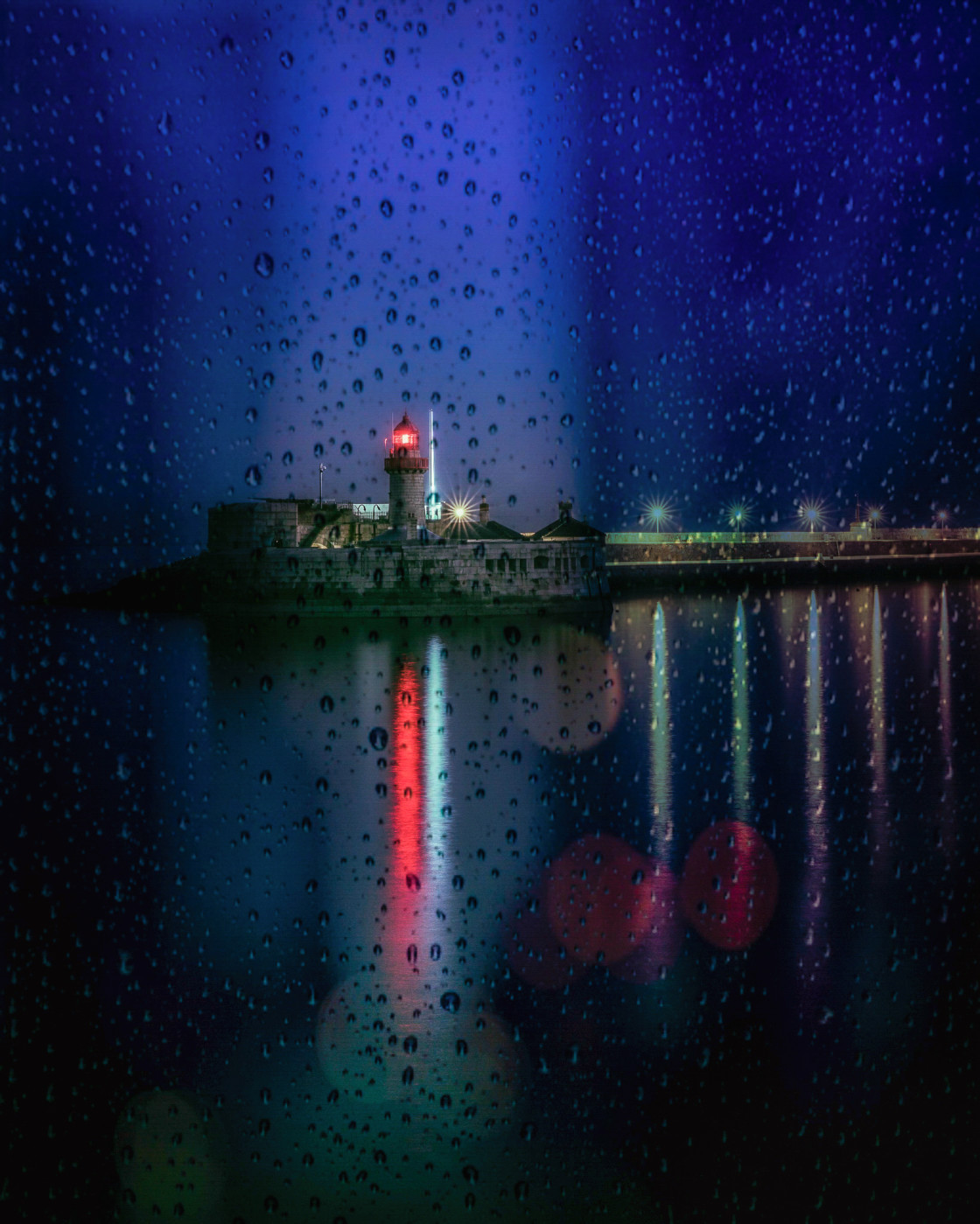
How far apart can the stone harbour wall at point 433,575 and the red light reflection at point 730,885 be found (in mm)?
36433

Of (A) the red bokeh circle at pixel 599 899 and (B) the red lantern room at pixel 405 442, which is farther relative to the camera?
(B) the red lantern room at pixel 405 442

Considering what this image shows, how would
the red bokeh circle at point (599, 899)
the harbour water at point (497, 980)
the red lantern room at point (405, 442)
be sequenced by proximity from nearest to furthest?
the harbour water at point (497, 980) < the red bokeh circle at point (599, 899) < the red lantern room at point (405, 442)

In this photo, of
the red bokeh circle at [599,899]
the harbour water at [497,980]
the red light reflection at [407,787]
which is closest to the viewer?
the harbour water at [497,980]

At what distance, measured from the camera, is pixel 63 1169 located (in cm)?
347

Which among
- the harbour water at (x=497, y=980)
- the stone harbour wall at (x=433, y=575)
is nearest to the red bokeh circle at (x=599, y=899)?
the harbour water at (x=497, y=980)

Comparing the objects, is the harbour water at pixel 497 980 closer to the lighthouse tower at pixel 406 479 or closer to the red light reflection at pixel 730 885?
the red light reflection at pixel 730 885

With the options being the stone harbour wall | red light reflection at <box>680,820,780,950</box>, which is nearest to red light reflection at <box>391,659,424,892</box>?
red light reflection at <box>680,820,780,950</box>

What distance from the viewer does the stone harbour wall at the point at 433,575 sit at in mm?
45594

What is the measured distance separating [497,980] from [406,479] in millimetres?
42318

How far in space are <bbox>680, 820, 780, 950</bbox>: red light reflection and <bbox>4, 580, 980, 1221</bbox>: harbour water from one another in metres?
0.04

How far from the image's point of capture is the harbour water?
342 cm

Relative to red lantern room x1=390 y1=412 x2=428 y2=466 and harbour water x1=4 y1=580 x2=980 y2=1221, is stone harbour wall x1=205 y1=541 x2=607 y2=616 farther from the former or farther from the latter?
harbour water x1=4 y1=580 x2=980 y2=1221

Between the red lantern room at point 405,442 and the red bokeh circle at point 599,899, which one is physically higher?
the red lantern room at point 405,442

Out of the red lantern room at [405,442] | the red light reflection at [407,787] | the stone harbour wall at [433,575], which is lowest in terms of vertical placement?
the red light reflection at [407,787]
